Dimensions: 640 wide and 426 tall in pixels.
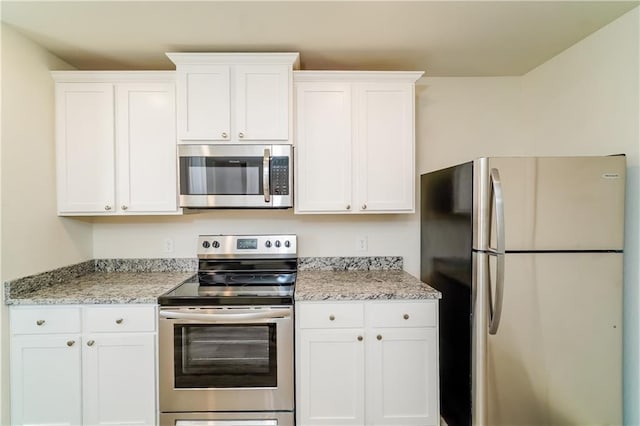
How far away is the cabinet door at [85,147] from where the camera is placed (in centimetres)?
217

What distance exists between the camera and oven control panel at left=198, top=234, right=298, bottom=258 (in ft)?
8.07

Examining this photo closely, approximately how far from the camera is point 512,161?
1.63 m

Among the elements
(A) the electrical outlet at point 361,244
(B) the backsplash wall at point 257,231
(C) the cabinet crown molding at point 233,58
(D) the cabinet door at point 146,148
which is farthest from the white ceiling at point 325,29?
(A) the electrical outlet at point 361,244

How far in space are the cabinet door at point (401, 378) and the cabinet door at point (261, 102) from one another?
1420mm

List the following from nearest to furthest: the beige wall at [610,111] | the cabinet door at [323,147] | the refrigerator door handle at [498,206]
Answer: the refrigerator door handle at [498,206] < the beige wall at [610,111] < the cabinet door at [323,147]

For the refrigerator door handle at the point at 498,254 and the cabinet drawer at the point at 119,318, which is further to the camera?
the cabinet drawer at the point at 119,318

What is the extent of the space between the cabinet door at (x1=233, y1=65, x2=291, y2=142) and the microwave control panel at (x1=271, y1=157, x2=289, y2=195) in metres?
0.15

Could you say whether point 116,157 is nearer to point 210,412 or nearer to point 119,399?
point 119,399

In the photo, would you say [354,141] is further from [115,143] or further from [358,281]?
[115,143]

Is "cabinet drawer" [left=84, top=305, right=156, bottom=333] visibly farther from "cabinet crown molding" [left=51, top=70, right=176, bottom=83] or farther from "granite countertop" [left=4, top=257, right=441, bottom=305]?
"cabinet crown molding" [left=51, top=70, right=176, bottom=83]

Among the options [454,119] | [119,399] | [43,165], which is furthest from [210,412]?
[454,119]

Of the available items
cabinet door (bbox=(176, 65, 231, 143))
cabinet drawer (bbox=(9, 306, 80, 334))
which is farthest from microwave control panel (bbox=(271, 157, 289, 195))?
cabinet drawer (bbox=(9, 306, 80, 334))

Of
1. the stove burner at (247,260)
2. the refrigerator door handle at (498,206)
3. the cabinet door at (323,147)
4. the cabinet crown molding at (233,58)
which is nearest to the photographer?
the refrigerator door handle at (498,206)

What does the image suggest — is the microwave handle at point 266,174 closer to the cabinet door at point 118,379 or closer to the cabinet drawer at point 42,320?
the cabinet door at point 118,379
